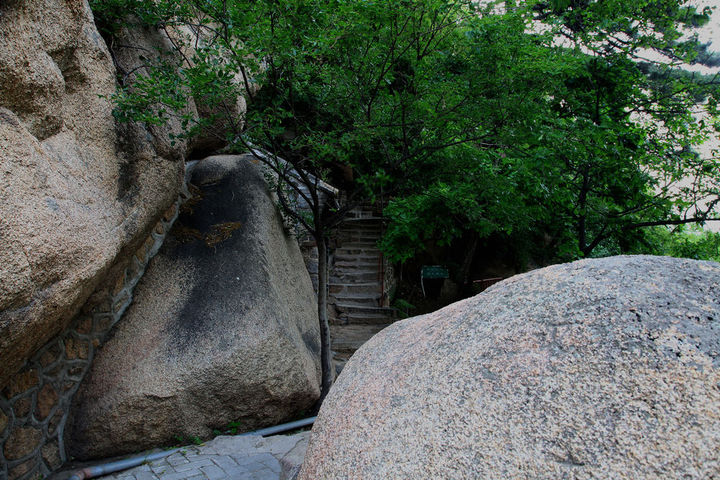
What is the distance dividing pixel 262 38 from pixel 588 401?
3626 millimetres

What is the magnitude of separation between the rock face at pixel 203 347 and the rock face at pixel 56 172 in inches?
28.8

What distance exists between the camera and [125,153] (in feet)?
12.1

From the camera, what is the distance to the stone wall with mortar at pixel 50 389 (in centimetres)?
322

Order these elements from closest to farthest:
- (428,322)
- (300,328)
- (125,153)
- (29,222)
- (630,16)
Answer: (428,322), (29,222), (125,153), (300,328), (630,16)

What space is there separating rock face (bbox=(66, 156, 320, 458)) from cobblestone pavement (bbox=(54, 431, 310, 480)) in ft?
0.90

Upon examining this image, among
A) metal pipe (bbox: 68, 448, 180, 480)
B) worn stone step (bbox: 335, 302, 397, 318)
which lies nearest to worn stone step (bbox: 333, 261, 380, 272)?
worn stone step (bbox: 335, 302, 397, 318)

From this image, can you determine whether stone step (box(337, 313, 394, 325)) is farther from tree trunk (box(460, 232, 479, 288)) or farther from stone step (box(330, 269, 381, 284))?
tree trunk (box(460, 232, 479, 288))

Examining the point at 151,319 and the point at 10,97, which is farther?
the point at 151,319

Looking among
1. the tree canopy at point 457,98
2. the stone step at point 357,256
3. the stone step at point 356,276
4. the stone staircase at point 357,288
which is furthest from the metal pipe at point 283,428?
the stone step at point 357,256

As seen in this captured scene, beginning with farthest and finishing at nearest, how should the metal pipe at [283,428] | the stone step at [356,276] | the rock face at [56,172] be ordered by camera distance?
1. the stone step at [356,276]
2. the metal pipe at [283,428]
3. the rock face at [56,172]

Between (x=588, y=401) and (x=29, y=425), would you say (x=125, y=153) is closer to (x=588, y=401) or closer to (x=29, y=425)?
(x=29, y=425)

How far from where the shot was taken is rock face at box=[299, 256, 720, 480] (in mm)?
1170

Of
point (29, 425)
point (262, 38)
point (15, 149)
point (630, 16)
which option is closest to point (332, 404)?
point (15, 149)

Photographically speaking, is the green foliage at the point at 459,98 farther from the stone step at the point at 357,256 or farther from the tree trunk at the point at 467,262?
the stone step at the point at 357,256
